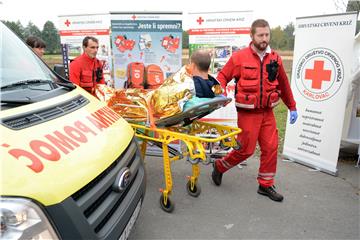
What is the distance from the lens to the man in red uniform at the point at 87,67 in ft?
13.8

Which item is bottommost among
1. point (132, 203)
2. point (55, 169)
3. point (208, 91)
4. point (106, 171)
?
point (132, 203)

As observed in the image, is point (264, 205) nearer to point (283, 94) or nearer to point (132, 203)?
point (283, 94)

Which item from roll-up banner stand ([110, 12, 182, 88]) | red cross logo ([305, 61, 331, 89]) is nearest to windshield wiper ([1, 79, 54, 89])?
roll-up banner stand ([110, 12, 182, 88])

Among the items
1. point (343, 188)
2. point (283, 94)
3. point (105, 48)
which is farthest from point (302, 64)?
point (105, 48)

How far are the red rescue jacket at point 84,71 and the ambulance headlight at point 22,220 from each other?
3.09m

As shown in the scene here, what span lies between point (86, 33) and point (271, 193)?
4254 millimetres

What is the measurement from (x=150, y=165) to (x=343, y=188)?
8.68ft

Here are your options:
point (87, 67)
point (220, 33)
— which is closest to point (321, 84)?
point (220, 33)

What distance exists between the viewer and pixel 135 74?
4.77 metres

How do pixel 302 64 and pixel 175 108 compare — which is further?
pixel 302 64

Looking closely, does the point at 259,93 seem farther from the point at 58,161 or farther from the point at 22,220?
the point at 22,220

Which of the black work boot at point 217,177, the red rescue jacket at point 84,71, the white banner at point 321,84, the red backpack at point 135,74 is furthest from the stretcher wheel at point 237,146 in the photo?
the red rescue jacket at point 84,71

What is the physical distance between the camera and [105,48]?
216 inches

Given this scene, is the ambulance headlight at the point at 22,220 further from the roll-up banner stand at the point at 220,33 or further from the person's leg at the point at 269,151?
the roll-up banner stand at the point at 220,33
